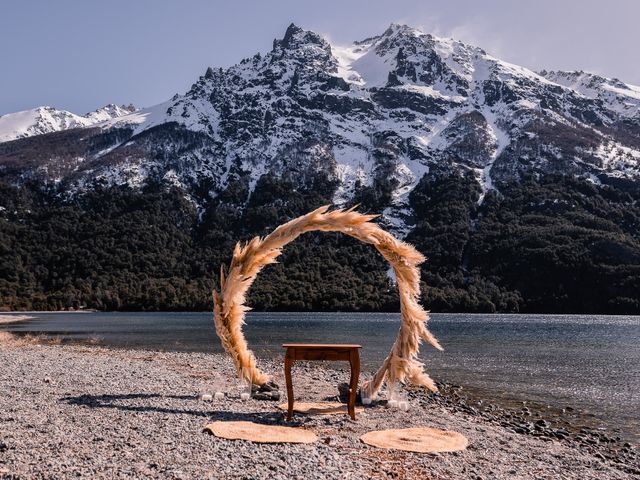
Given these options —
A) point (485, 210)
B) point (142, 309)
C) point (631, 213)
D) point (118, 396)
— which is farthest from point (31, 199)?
point (118, 396)

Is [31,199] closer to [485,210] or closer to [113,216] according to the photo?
[113,216]

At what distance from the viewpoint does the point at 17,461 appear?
7938 millimetres

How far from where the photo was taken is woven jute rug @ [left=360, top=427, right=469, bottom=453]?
10.0m

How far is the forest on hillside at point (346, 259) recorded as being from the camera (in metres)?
136

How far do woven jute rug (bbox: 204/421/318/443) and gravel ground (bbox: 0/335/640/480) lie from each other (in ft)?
0.83

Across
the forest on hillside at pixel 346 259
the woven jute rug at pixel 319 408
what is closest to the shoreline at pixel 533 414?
the woven jute rug at pixel 319 408

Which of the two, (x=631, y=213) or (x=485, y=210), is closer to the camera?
(x=631, y=213)

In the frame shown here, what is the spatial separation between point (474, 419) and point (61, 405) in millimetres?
9592

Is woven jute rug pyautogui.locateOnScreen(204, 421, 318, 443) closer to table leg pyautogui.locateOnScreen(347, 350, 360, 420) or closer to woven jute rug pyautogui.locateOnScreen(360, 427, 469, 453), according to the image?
woven jute rug pyautogui.locateOnScreen(360, 427, 469, 453)

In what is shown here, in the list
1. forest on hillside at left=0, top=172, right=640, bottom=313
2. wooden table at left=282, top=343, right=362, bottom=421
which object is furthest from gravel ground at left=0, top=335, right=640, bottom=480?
forest on hillside at left=0, top=172, right=640, bottom=313

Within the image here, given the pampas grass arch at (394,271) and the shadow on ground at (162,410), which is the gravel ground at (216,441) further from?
the pampas grass arch at (394,271)

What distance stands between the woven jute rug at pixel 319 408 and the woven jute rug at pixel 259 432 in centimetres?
189

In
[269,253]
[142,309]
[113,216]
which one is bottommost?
[142,309]

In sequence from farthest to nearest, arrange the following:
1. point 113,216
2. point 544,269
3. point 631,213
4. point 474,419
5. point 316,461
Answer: point 113,216
point 631,213
point 544,269
point 474,419
point 316,461
